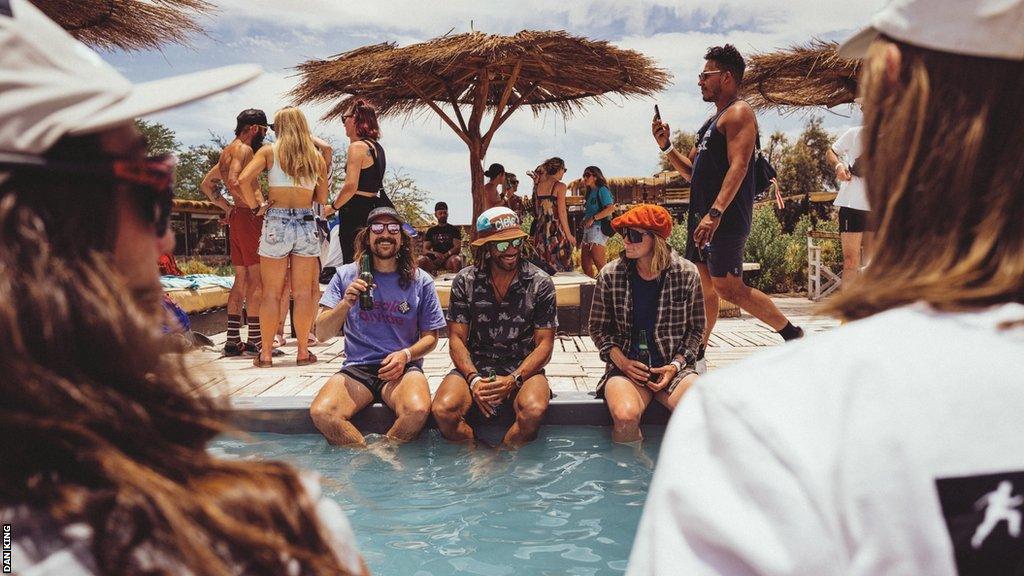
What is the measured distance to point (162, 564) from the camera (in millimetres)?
770

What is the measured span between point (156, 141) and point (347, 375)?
34663mm

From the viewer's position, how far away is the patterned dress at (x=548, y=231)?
11.1 m

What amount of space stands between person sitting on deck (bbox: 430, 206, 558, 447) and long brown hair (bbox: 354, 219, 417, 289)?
1.11 feet

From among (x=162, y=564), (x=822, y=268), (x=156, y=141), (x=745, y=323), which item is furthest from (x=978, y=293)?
(x=156, y=141)

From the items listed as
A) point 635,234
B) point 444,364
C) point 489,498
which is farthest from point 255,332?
point 635,234

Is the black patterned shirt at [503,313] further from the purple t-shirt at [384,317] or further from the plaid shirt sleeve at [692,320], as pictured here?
the plaid shirt sleeve at [692,320]

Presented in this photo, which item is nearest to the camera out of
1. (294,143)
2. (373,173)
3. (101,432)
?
(101,432)

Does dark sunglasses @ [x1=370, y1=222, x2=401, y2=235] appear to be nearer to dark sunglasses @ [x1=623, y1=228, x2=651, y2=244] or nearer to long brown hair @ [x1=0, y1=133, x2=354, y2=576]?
dark sunglasses @ [x1=623, y1=228, x2=651, y2=244]

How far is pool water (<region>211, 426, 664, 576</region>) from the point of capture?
358 cm

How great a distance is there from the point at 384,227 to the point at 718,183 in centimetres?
245

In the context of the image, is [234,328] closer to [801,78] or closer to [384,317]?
[384,317]

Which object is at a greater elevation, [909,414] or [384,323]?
[909,414]

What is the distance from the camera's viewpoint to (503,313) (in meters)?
5.17

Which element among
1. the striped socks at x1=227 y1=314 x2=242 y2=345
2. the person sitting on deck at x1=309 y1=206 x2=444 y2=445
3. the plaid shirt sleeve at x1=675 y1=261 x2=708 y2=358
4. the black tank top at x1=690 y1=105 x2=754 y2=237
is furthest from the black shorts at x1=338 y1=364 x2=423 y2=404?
the striped socks at x1=227 y1=314 x2=242 y2=345
